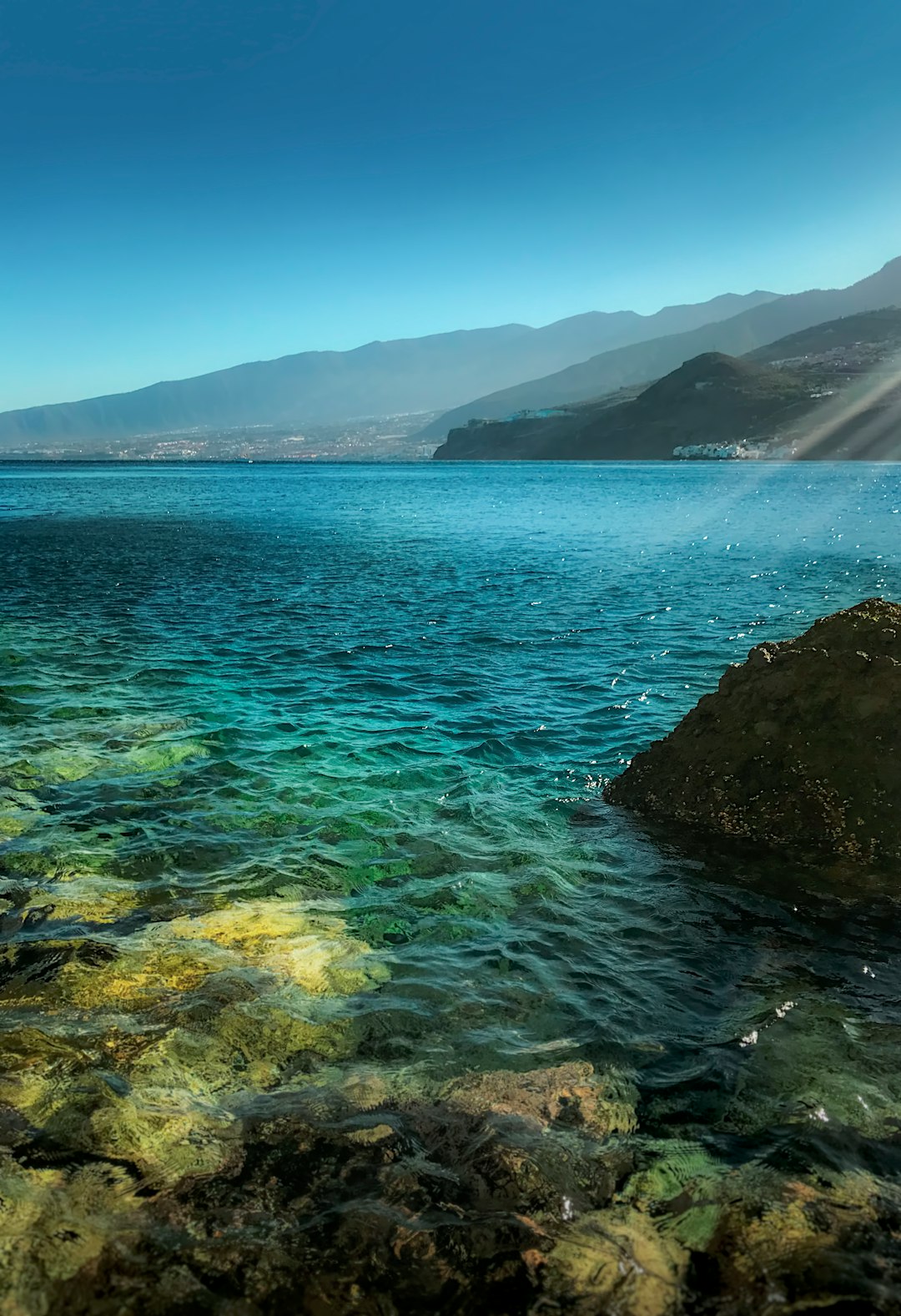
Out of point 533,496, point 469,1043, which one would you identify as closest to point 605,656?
point 469,1043

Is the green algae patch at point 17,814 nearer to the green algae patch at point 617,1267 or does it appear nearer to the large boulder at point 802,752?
the large boulder at point 802,752

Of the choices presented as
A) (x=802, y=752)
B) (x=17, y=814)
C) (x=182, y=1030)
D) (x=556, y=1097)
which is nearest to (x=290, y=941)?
(x=182, y=1030)

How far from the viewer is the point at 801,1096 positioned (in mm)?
5410

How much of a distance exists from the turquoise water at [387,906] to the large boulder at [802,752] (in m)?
0.79

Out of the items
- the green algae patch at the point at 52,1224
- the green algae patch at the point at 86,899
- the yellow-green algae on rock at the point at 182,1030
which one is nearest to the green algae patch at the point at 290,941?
the yellow-green algae on rock at the point at 182,1030

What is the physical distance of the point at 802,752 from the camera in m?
9.96

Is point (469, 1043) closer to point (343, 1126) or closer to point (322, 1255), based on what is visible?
point (343, 1126)

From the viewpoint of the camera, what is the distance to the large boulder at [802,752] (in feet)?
30.8

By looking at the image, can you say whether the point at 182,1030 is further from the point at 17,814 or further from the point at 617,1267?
the point at 17,814

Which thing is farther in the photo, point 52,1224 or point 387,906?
point 387,906

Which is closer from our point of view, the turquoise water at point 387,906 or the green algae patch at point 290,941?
the turquoise water at point 387,906

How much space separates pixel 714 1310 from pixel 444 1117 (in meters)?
2.04

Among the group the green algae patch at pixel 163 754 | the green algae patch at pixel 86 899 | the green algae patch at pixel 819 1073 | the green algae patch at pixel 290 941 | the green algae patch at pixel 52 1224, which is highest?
the green algae patch at pixel 163 754

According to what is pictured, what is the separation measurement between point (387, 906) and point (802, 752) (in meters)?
5.90
